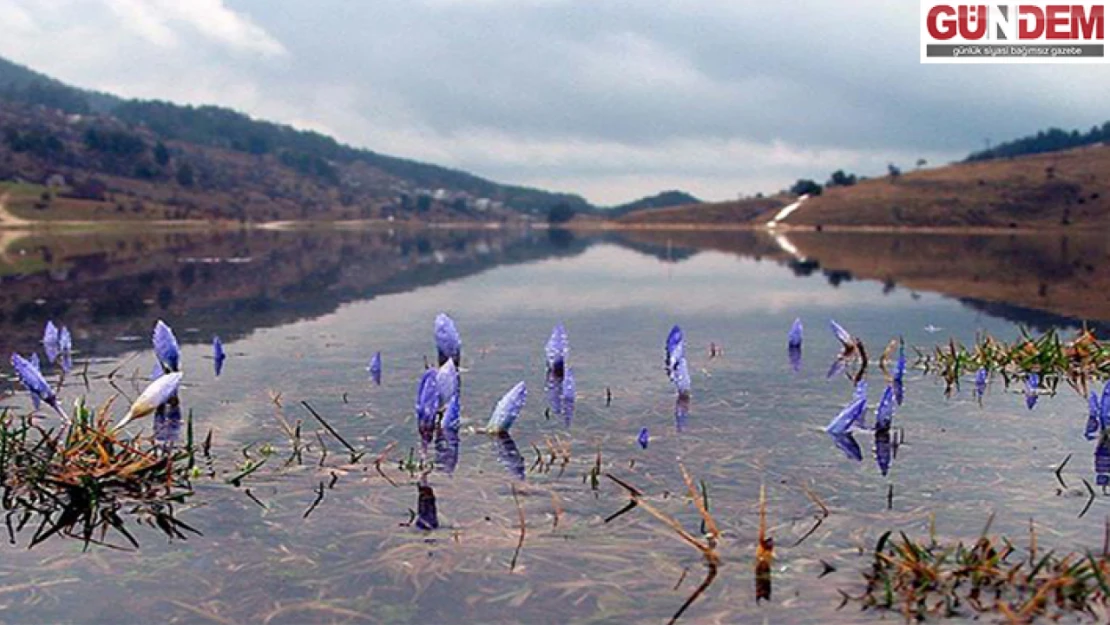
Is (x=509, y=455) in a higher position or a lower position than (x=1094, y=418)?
higher

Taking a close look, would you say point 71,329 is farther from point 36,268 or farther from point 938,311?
point 36,268

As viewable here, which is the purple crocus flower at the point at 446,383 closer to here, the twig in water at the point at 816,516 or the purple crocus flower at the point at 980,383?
the twig in water at the point at 816,516

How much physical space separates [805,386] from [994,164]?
185 meters

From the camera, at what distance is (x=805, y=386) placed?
12.9 meters

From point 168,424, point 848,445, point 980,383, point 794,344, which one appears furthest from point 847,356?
point 168,424

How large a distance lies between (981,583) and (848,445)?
3570mm

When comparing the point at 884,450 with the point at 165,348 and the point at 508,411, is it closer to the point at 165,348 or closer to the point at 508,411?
the point at 508,411

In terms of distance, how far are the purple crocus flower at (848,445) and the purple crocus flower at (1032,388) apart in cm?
320

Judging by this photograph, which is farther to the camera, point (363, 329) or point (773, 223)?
point (773, 223)

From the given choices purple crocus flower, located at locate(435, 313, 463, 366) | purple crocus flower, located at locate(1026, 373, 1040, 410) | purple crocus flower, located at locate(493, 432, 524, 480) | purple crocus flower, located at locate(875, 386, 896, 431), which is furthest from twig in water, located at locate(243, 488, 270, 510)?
purple crocus flower, located at locate(1026, 373, 1040, 410)

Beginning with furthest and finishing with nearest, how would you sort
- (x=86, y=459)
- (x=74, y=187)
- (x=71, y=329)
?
(x=74, y=187) → (x=71, y=329) → (x=86, y=459)

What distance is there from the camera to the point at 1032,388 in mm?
12500

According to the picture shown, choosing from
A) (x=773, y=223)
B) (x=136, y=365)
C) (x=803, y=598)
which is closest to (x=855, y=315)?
(x=136, y=365)

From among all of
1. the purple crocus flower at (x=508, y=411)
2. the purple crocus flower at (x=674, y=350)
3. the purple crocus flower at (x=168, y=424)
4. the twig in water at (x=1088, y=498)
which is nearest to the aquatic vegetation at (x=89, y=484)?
the purple crocus flower at (x=168, y=424)
